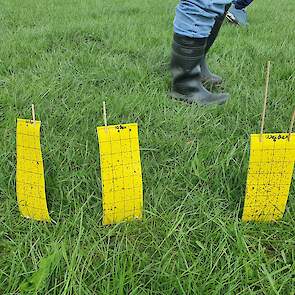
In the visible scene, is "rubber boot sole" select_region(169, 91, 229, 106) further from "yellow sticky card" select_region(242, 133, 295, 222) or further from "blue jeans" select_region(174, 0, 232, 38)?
"yellow sticky card" select_region(242, 133, 295, 222)

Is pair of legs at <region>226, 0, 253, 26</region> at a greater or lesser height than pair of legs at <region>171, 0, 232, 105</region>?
lesser

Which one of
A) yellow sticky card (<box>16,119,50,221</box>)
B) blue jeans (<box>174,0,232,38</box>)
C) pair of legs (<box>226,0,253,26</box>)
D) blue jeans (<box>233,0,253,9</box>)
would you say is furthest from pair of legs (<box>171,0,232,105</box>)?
blue jeans (<box>233,0,253,9</box>)

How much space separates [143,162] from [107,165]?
295 mm

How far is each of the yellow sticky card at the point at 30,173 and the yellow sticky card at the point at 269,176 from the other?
48 centimetres

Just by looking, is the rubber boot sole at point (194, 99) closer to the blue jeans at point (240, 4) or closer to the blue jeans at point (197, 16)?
the blue jeans at point (197, 16)

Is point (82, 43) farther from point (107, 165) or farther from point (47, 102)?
point (107, 165)

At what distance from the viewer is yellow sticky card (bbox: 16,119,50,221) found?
3.20ft

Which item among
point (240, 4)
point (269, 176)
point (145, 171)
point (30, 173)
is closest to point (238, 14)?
point (240, 4)

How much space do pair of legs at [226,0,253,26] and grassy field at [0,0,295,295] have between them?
1.98ft

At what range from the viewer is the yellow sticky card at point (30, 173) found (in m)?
0.98

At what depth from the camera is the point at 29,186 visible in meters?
1.03

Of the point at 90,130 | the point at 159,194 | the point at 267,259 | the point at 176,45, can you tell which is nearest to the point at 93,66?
the point at 176,45

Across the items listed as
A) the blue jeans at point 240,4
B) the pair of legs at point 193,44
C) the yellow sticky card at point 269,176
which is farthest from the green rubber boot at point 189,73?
the blue jeans at point 240,4

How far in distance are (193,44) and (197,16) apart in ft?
0.36
